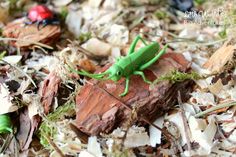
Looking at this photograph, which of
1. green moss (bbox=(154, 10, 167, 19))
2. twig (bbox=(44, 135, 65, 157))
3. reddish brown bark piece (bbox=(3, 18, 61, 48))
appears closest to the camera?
twig (bbox=(44, 135, 65, 157))

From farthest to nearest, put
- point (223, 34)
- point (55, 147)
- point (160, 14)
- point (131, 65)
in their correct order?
point (160, 14)
point (223, 34)
point (131, 65)
point (55, 147)

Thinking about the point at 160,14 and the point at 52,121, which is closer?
the point at 52,121

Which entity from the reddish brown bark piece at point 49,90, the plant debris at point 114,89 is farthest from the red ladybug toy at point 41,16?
the reddish brown bark piece at point 49,90

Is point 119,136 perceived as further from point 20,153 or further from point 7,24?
point 7,24

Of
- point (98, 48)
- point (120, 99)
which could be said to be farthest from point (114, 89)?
point (98, 48)

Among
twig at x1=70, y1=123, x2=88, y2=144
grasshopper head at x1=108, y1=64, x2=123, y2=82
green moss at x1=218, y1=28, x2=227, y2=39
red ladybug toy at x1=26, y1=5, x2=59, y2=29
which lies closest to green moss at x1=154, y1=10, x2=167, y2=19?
green moss at x1=218, y1=28, x2=227, y2=39

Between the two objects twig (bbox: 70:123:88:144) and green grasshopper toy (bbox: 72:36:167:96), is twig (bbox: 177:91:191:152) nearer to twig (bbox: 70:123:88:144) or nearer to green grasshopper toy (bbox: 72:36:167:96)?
green grasshopper toy (bbox: 72:36:167:96)

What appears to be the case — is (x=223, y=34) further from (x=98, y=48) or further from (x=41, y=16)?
(x=41, y=16)
